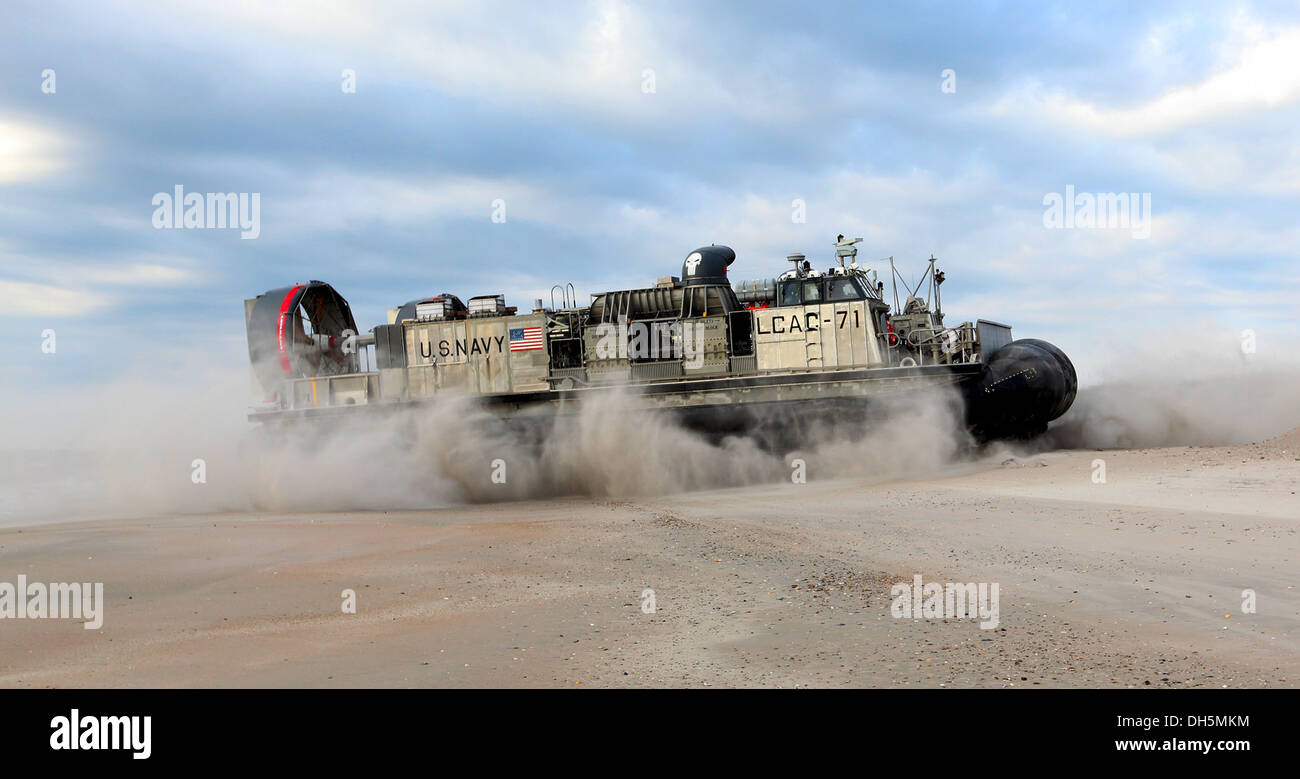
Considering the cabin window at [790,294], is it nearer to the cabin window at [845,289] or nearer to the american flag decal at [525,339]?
the cabin window at [845,289]

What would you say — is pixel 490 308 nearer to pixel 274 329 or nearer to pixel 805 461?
pixel 274 329

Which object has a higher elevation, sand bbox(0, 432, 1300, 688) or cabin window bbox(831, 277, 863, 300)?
cabin window bbox(831, 277, 863, 300)

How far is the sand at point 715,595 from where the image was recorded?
12.8ft

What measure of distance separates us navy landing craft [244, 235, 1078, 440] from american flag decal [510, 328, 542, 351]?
19mm

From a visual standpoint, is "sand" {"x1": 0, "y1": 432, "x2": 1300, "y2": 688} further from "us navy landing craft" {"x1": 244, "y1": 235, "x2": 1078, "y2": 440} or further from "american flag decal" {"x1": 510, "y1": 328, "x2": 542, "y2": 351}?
"american flag decal" {"x1": 510, "y1": 328, "x2": 542, "y2": 351}

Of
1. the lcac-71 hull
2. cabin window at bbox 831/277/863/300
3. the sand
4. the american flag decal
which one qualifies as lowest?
the sand

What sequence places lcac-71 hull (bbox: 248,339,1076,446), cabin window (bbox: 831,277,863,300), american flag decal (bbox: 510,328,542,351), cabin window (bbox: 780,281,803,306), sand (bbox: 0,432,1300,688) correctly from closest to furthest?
sand (bbox: 0,432,1300,688)
lcac-71 hull (bbox: 248,339,1076,446)
cabin window (bbox: 831,277,863,300)
cabin window (bbox: 780,281,803,306)
american flag decal (bbox: 510,328,542,351)

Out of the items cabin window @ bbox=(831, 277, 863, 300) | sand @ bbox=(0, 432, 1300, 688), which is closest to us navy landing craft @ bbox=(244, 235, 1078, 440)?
cabin window @ bbox=(831, 277, 863, 300)

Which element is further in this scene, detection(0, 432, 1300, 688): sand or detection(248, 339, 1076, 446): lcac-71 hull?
detection(248, 339, 1076, 446): lcac-71 hull

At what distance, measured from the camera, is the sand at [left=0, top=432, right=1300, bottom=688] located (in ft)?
12.8

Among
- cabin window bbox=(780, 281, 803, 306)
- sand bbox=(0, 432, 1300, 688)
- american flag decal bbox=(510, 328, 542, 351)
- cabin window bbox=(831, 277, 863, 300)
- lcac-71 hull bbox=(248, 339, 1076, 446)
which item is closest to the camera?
sand bbox=(0, 432, 1300, 688)

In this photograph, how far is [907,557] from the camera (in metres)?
6.48
